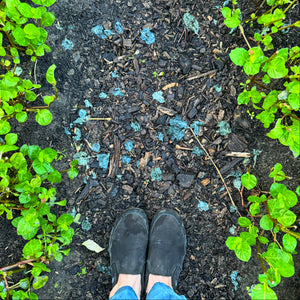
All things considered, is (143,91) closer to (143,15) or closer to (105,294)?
(143,15)

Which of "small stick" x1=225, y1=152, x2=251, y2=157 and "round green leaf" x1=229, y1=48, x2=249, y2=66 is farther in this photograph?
"small stick" x1=225, y1=152, x2=251, y2=157

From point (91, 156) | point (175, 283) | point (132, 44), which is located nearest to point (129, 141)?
point (91, 156)

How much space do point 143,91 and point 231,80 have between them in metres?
0.55

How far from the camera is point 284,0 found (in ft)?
4.72

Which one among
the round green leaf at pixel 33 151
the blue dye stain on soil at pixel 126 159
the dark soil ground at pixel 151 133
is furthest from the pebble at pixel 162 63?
the round green leaf at pixel 33 151

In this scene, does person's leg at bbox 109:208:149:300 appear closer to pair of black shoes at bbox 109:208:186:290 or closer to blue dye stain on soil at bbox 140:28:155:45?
pair of black shoes at bbox 109:208:186:290

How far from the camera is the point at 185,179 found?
65.9 inches

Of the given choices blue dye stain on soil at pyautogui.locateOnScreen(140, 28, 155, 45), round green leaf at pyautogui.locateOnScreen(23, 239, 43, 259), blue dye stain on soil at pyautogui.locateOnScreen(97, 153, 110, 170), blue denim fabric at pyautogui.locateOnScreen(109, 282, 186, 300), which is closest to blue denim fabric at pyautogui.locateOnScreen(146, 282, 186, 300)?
blue denim fabric at pyautogui.locateOnScreen(109, 282, 186, 300)

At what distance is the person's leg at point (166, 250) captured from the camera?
1671 millimetres

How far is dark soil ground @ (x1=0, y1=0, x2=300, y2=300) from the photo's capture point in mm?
1652

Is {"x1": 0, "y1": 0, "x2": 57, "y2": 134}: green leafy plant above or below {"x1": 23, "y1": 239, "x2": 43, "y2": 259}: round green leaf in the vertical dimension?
above

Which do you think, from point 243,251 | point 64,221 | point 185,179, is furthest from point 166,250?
point 64,221

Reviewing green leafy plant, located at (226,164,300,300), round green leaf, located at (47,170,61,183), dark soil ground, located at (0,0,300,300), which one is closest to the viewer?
green leafy plant, located at (226,164,300,300)

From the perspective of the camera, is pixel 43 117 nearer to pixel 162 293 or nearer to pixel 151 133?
pixel 151 133
